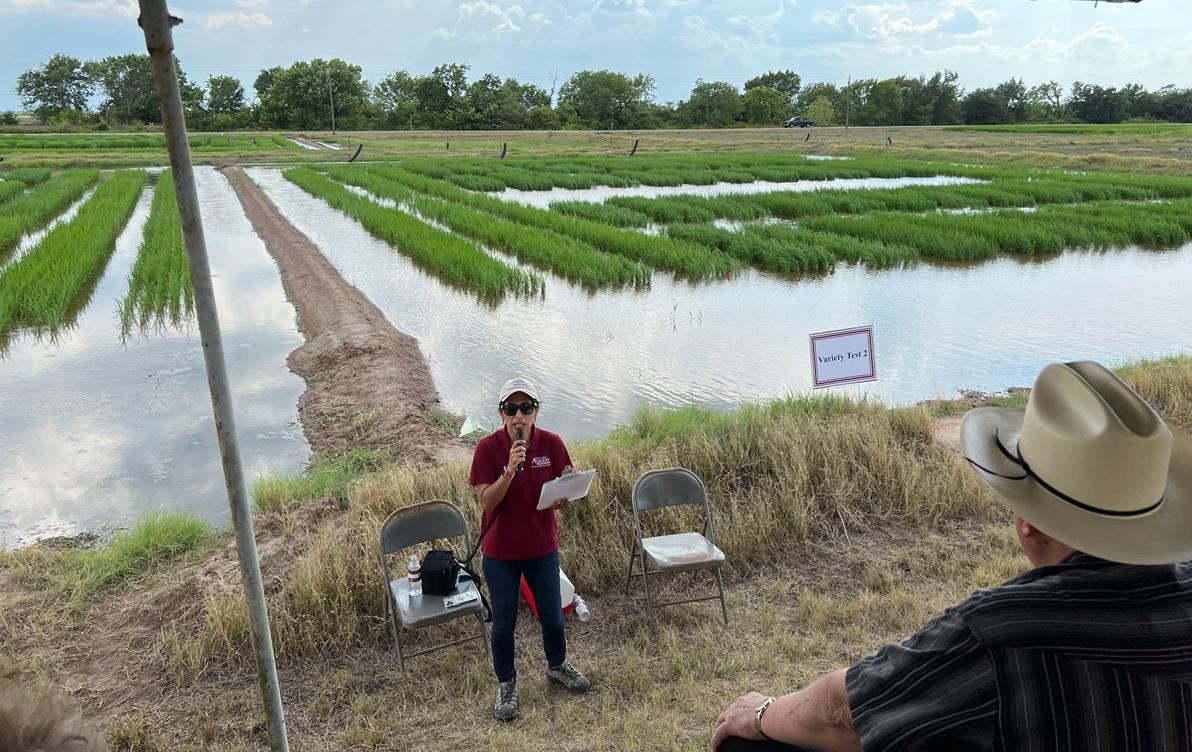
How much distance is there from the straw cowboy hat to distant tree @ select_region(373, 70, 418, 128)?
63446mm

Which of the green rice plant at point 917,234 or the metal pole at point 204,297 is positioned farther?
the green rice plant at point 917,234

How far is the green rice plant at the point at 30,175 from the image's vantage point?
23.5 metres

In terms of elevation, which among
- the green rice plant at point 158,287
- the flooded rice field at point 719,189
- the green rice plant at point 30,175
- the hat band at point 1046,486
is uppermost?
the green rice plant at point 30,175

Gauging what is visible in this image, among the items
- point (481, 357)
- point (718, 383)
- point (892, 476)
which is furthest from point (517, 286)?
point (892, 476)

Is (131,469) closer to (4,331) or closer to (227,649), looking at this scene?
(227,649)

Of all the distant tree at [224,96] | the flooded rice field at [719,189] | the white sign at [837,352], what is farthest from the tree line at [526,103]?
the white sign at [837,352]

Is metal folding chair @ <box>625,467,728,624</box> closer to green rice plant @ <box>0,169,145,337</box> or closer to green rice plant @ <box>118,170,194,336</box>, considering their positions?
green rice plant @ <box>118,170,194,336</box>

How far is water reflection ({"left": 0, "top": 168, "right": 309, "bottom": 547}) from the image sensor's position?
5812mm

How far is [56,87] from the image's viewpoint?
114 ft

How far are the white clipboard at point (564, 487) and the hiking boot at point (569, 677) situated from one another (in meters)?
0.68

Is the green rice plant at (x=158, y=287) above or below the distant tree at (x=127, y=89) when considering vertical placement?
below

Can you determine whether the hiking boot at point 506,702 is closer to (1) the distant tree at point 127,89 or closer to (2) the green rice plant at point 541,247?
(2) the green rice plant at point 541,247

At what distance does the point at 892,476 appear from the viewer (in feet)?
16.1

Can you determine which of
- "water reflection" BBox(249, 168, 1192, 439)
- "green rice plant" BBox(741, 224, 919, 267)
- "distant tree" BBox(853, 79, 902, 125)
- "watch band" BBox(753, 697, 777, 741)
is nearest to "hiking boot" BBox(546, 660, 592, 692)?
"watch band" BBox(753, 697, 777, 741)
